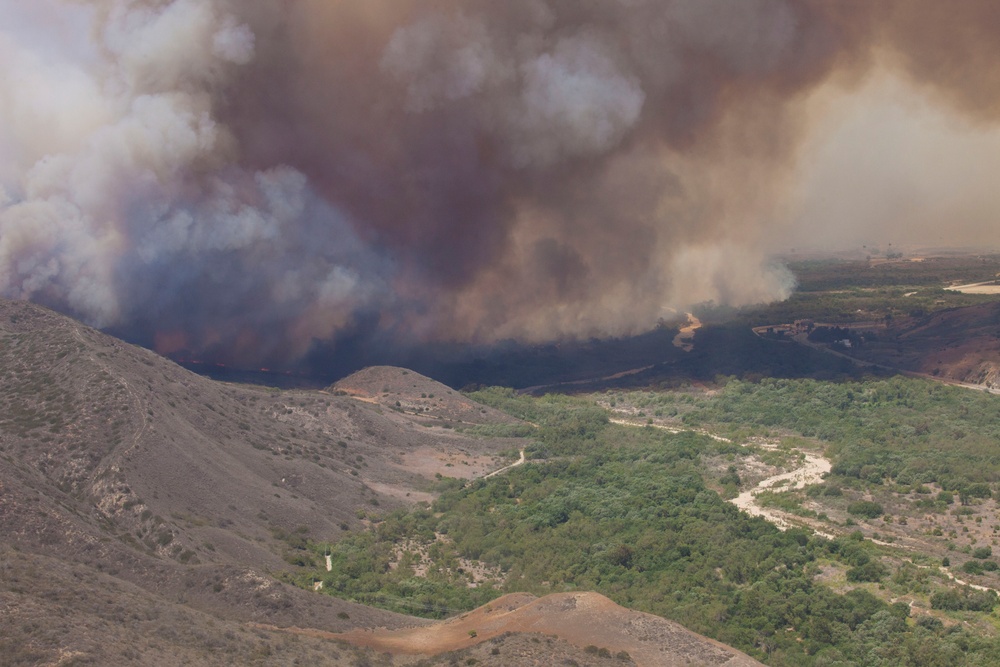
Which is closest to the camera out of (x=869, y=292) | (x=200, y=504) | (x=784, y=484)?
(x=200, y=504)

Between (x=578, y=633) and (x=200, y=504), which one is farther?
(x=200, y=504)

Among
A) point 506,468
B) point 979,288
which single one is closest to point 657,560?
point 506,468

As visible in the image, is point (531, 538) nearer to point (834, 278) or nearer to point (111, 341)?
point (111, 341)

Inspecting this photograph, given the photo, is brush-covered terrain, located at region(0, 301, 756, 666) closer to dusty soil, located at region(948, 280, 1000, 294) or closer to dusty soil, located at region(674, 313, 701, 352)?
dusty soil, located at region(674, 313, 701, 352)

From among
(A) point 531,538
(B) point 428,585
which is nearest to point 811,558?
(A) point 531,538

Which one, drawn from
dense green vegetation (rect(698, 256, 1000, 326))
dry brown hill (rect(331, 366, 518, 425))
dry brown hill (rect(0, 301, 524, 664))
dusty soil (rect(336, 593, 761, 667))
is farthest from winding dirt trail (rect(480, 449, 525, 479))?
dense green vegetation (rect(698, 256, 1000, 326))

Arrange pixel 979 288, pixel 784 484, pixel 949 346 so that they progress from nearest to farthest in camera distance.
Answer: pixel 784 484
pixel 949 346
pixel 979 288

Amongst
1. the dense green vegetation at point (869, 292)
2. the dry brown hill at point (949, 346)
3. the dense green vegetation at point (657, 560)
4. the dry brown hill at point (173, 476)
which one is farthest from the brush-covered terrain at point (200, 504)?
the dense green vegetation at point (869, 292)

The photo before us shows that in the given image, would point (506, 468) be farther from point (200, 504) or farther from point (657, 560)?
point (200, 504)

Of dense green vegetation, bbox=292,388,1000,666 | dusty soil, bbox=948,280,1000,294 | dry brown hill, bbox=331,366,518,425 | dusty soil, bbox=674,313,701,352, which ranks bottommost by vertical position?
dense green vegetation, bbox=292,388,1000,666
